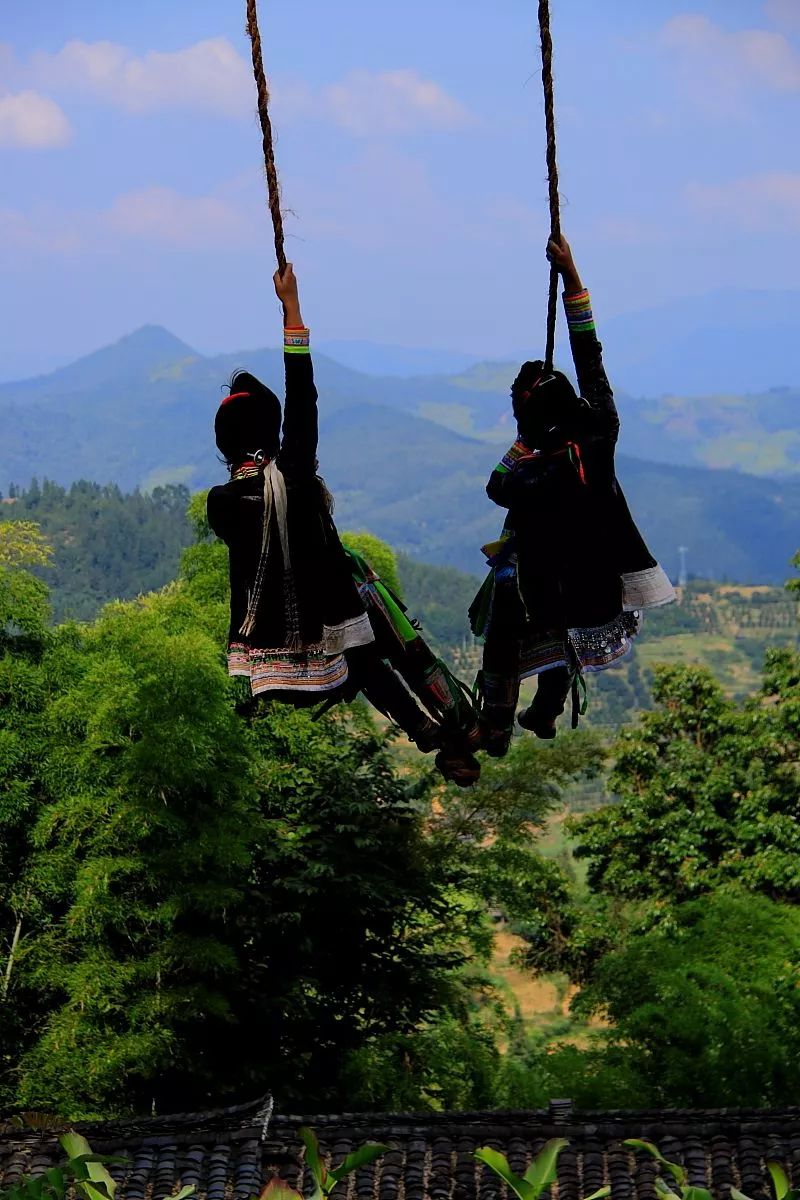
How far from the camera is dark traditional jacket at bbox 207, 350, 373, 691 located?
3.77m

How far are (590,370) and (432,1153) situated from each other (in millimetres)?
4775

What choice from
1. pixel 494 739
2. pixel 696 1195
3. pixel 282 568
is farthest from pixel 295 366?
pixel 696 1195

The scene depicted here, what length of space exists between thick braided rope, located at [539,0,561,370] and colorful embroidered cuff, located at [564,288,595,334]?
4 centimetres

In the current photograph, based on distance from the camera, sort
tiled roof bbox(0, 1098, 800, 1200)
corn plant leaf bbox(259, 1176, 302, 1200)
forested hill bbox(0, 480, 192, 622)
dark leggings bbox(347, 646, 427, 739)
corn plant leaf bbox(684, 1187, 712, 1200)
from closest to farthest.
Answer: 1. corn plant leaf bbox(259, 1176, 302, 1200)
2. corn plant leaf bbox(684, 1187, 712, 1200)
3. dark leggings bbox(347, 646, 427, 739)
4. tiled roof bbox(0, 1098, 800, 1200)
5. forested hill bbox(0, 480, 192, 622)

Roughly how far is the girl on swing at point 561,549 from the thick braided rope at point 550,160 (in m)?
0.05

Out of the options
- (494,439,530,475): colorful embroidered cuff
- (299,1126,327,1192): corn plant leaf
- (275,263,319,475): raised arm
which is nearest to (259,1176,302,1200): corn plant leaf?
(299,1126,327,1192): corn plant leaf

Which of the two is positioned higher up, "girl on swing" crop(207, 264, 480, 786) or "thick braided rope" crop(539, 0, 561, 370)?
"thick braided rope" crop(539, 0, 561, 370)

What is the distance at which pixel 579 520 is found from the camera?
3.84 metres

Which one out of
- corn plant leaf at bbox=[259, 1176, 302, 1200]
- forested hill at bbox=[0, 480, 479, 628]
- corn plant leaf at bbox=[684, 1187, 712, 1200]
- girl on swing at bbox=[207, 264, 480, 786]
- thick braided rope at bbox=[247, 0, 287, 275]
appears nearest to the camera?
corn plant leaf at bbox=[259, 1176, 302, 1200]

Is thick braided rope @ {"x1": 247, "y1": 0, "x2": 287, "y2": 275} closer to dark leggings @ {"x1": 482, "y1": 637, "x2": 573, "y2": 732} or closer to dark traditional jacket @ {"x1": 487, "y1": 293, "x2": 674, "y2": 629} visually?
dark traditional jacket @ {"x1": 487, "y1": 293, "x2": 674, "y2": 629}

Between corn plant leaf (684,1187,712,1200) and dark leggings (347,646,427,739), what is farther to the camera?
dark leggings (347,646,427,739)

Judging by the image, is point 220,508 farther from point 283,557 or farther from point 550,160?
point 550,160

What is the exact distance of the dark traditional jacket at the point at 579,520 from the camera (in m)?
3.75

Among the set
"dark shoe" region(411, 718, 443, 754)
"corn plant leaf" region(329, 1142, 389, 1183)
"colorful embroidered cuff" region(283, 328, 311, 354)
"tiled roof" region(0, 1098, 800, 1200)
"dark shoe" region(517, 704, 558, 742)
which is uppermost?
"colorful embroidered cuff" region(283, 328, 311, 354)
